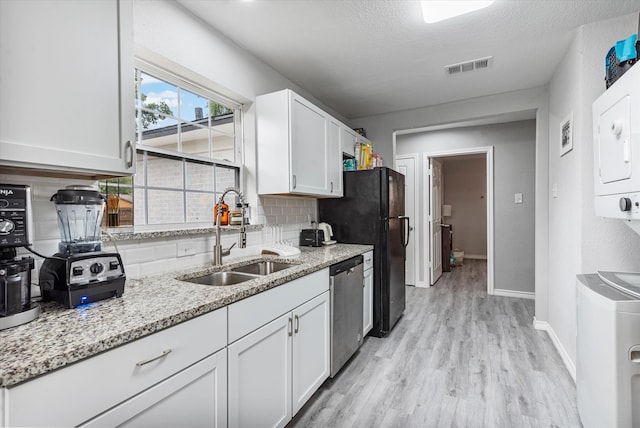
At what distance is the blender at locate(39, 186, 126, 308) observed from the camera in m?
1.09

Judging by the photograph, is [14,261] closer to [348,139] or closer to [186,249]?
[186,249]

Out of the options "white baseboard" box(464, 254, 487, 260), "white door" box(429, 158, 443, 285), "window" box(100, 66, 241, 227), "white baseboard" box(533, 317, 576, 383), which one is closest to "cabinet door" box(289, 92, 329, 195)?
"window" box(100, 66, 241, 227)

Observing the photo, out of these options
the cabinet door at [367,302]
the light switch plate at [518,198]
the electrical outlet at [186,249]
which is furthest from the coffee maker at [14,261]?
the light switch plate at [518,198]

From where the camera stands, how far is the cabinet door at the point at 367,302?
2.78 metres

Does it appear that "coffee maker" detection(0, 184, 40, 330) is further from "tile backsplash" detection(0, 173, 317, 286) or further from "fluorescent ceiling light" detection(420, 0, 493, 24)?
"fluorescent ceiling light" detection(420, 0, 493, 24)

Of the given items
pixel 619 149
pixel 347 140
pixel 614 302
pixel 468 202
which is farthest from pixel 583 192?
pixel 468 202

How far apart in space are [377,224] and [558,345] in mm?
1836

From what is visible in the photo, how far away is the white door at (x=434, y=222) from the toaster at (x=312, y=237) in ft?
8.52

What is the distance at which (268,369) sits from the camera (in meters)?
1.52

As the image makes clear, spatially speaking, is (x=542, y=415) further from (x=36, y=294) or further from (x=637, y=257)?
→ (x=36, y=294)

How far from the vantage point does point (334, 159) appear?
3.03 metres

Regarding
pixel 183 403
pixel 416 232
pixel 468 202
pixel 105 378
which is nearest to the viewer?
pixel 105 378

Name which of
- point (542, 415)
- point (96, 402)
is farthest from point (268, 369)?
point (542, 415)

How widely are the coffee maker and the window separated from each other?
0.56 metres
